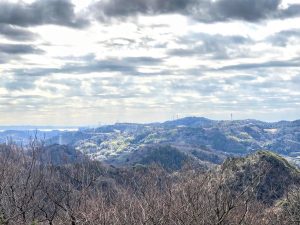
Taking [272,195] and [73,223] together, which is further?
[272,195]

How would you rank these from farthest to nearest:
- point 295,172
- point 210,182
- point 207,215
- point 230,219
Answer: point 295,172 < point 210,182 < point 230,219 < point 207,215

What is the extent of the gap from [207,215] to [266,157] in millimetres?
163718

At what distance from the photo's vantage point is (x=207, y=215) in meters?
42.7

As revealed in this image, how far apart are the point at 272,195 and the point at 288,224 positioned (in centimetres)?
9845

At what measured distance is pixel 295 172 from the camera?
639 feet

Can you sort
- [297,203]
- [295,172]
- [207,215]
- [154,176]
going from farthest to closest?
[295,172], [154,176], [297,203], [207,215]

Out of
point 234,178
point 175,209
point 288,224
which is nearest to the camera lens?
point 175,209

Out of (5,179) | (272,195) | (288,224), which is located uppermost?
(5,179)

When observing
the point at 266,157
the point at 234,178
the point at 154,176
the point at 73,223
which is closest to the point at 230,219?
the point at 73,223

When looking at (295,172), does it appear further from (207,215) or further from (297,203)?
(207,215)

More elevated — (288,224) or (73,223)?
(73,223)

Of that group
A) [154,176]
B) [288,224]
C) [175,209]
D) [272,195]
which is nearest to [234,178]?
[272,195]

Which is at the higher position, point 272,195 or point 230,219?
point 230,219

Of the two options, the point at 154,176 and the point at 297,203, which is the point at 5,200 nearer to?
the point at 297,203
